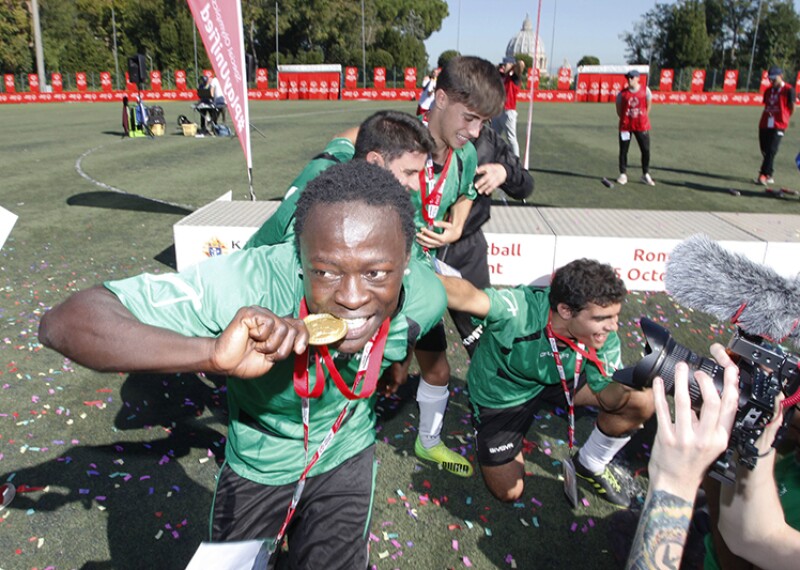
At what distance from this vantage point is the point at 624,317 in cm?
626

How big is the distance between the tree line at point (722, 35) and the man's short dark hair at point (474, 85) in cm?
6045

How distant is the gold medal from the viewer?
1.90 m

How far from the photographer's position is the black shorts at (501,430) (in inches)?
152

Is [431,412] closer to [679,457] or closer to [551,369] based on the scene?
[551,369]

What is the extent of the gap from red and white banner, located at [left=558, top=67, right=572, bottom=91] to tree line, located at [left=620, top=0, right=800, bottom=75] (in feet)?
62.0

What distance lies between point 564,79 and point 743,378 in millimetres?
45236

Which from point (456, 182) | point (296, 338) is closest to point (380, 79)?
point (456, 182)

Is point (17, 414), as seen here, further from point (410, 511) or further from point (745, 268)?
point (745, 268)

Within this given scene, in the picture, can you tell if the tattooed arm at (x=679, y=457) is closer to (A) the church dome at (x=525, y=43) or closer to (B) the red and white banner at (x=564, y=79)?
(B) the red and white banner at (x=564, y=79)

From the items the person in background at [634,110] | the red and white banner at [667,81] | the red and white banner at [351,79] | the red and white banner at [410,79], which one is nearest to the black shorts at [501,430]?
the person in background at [634,110]

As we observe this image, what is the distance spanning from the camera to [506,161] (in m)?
4.76

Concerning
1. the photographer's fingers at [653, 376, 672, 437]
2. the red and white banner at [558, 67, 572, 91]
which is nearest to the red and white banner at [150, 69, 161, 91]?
the red and white banner at [558, 67, 572, 91]

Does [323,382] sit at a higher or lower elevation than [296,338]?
lower

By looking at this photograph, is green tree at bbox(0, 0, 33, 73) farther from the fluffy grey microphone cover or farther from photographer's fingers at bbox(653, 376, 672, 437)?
photographer's fingers at bbox(653, 376, 672, 437)
